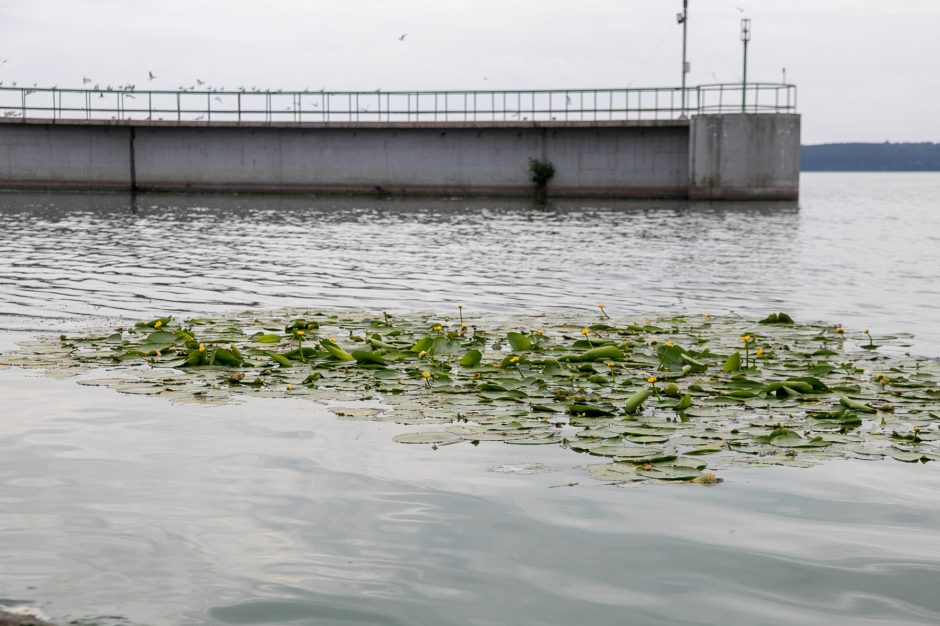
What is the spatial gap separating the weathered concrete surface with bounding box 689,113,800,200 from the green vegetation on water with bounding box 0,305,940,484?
3294cm

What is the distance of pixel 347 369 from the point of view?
827cm

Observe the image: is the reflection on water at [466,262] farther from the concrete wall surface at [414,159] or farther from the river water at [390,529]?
the concrete wall surface at [414,159]

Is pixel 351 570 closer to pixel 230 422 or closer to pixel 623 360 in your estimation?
pixel 230 422

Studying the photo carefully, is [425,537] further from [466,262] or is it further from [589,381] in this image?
[466,262]

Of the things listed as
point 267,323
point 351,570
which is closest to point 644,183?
point 267,323

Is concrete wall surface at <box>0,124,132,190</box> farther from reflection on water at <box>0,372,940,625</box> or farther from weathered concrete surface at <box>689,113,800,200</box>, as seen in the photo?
reflection on water at <box>0,372,940,625</box>

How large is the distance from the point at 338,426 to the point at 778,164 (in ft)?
129

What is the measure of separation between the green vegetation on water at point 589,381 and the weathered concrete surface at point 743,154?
3294 cm

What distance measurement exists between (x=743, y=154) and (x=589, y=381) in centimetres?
3710

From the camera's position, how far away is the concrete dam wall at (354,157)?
46.1 m

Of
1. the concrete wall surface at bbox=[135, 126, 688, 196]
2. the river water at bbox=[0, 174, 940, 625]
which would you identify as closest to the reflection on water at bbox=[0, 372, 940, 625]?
the river water at bbox=[0, 174, 940, 625]

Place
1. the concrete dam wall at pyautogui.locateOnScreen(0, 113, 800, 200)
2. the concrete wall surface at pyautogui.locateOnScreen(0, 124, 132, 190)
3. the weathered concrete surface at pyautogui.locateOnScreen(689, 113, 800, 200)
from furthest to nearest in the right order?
1. the concrete wall surface at pyautogui.locateOnScreen(0, 124, 132, 190)
2. the concrete dam wall at pyautogui.locateOnScreen(0, 113, 800, 200)
3. the weathered concrete surface at pyautogui.locateOnScreen(689, 113, 800, 200)

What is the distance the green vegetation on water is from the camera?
6.00 meters

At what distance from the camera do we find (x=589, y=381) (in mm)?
7668
